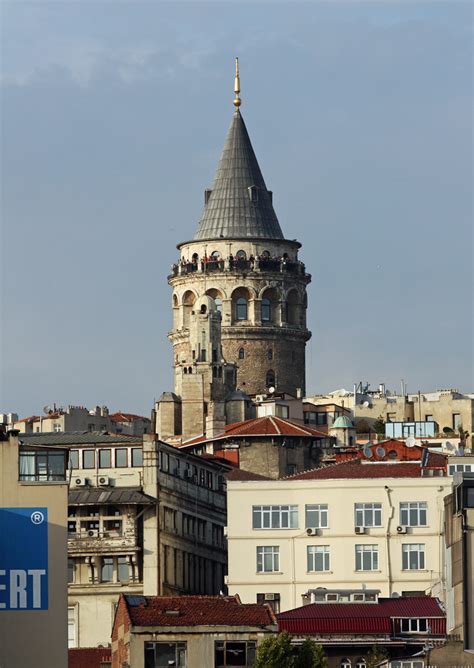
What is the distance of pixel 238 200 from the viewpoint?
180875mm

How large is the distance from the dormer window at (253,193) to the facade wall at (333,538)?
254 ft

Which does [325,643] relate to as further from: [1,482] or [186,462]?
[186,462]

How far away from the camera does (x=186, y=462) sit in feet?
379

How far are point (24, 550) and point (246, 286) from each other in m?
88.4

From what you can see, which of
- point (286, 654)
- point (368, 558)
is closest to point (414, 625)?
point (286, 654)

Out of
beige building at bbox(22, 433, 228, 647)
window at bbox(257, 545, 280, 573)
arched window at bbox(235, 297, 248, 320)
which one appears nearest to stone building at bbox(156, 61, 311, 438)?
arched window at bbox(235, 297, 248, 320)

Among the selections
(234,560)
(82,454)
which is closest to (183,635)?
(234,560)

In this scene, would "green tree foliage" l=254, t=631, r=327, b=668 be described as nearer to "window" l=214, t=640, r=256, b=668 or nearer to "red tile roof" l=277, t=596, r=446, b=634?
"window" l=214, t=640, r=256, b=668

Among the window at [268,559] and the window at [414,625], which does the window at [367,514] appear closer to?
the window at [268,559]

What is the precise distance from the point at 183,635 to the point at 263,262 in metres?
95.8

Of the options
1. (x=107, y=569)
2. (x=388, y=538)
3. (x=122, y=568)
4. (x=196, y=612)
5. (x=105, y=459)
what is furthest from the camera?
(x=105, y=459)

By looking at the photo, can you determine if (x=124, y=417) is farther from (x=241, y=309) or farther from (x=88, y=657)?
(x=88, y=657)

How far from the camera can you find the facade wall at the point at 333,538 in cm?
10256

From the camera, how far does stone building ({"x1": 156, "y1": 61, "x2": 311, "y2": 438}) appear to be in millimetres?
176125
